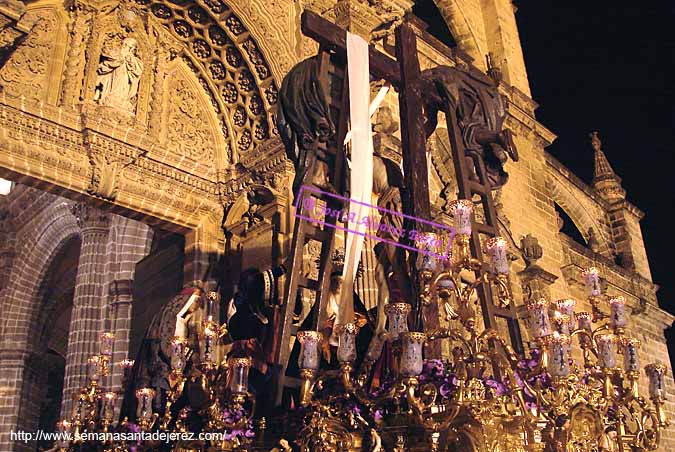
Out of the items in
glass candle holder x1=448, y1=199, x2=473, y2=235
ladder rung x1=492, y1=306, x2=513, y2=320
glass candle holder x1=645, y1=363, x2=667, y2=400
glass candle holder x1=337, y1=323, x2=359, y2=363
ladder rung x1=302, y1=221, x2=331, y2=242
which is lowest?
glass candle holder x1=645, y1=363, x2=667, y2=400

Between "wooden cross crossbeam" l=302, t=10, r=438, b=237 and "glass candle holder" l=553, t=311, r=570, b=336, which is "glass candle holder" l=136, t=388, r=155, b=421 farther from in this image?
"glass candle holder" l=553, t=311, r=570, b=336

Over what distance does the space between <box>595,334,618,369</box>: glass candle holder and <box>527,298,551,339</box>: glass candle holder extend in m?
0.37

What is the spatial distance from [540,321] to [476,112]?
191 centimetres

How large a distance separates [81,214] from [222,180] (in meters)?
3.68

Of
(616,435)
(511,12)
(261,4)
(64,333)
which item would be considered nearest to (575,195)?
(511,12)

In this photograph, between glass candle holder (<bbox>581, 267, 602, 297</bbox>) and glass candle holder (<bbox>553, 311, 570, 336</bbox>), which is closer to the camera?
glass candle holder (<bbox>553, 311, 570, 336</bbox>)

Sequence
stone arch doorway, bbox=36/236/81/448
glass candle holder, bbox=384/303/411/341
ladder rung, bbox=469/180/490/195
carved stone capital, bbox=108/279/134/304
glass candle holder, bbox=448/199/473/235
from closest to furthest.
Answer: glass candle holder, bbox=384/303/411/341 < glass candle holder, bbox=448/199/473/235 < ladder rung, bbox=469/180/490/195 < carved stone capital, bbox=108/279/134/304 < stone arch doorway, bbox=36/236/81/448

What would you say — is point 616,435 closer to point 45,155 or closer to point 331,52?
point 331,52

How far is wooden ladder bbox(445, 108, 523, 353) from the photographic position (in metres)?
4.16

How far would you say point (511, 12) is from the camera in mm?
15359

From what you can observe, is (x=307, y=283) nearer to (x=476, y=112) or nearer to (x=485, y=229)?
(x=485, y=229)

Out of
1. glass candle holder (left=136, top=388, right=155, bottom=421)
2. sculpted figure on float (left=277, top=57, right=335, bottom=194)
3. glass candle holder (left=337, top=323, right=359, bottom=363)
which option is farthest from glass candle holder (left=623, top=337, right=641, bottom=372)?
glass candle holder (left=136, top=388, right=155, bottom=421)

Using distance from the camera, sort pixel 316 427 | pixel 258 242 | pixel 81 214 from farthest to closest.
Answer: pixel 81 214 → pixel 258 242 → pixel 316 427

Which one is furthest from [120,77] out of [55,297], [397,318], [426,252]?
[55,297]
